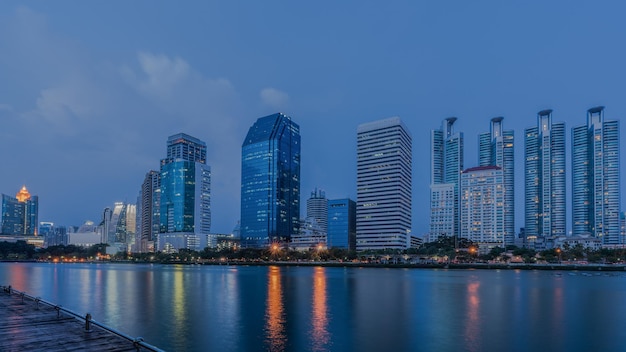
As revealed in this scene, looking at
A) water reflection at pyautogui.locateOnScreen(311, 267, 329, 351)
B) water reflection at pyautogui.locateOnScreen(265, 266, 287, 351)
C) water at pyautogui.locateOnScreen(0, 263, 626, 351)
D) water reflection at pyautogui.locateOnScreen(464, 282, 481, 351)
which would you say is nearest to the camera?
water reflection at pyautogui.locateOnScreen(265, 266, 287, 351)

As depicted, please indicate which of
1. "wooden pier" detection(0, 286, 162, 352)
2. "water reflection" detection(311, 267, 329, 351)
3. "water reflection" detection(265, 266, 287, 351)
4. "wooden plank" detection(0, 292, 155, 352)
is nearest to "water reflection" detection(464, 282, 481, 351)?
"water reflection" detection(311, 267, 329, 351)

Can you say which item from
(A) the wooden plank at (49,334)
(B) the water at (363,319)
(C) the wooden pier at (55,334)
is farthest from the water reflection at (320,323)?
(A) the wooden plank at (49,334)

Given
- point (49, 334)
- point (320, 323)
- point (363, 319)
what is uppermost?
point (49, 334)

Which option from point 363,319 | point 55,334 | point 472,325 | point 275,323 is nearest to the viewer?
point 55,334

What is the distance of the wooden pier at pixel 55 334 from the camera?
1842 centimetres

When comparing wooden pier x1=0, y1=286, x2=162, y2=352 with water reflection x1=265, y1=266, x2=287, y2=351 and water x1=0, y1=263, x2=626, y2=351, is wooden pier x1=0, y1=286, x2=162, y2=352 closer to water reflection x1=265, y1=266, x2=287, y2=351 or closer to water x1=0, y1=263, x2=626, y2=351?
water x1=0, y1=263, x2=626, y2=351

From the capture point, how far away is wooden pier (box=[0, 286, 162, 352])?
1842 cm

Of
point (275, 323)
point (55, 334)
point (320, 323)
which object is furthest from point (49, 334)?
point (320, 323)

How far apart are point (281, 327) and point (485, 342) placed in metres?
19.8

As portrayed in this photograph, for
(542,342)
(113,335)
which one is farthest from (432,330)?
(113,335)

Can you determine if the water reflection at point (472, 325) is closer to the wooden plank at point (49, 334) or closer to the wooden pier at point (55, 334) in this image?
the wooden pier at point (55, 334)

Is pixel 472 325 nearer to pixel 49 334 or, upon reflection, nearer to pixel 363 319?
pixel 363 319

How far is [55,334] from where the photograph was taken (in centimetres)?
2114

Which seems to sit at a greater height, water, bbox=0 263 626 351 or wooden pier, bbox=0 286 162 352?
wooden pier, bbox=0 286 162 352
